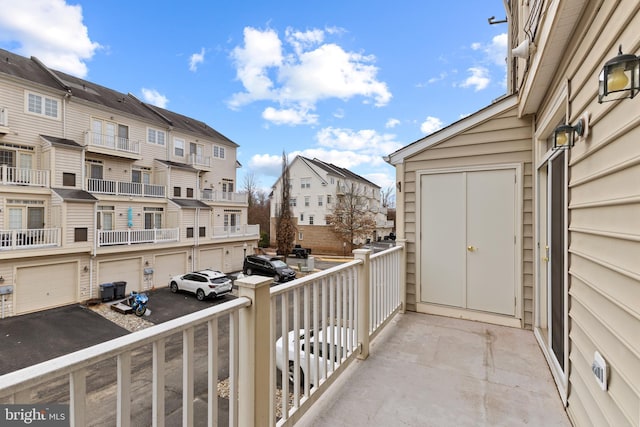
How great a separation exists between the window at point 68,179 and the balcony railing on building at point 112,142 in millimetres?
1374

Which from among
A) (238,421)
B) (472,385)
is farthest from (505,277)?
(238,421)

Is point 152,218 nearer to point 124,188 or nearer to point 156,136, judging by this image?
point 124,188

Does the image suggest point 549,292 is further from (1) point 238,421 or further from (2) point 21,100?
(2) point 21,100

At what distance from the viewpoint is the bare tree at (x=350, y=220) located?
892 inches

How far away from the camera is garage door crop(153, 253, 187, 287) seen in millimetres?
12844

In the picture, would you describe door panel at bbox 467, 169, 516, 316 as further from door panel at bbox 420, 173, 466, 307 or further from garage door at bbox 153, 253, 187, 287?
garage door at bbox 153, 253, 187, 287

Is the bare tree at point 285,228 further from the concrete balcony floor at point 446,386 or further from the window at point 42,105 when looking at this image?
the concrete balcony floor at point 446,386

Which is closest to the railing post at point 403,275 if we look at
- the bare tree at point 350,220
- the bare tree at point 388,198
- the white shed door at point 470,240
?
the white shed door at point 470,240

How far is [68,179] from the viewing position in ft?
34.5

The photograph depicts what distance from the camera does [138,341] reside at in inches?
35.2

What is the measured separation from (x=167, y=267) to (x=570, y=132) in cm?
1456

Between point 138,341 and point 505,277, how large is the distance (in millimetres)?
3887

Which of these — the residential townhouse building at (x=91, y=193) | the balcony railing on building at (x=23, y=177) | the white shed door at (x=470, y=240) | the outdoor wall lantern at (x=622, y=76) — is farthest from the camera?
the residential townhouse building at (x=91, y=193)

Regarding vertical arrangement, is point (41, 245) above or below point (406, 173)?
below
